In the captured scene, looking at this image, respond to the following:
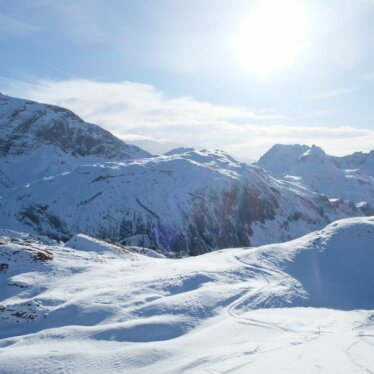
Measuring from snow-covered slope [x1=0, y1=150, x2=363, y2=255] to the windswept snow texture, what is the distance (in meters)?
78.3

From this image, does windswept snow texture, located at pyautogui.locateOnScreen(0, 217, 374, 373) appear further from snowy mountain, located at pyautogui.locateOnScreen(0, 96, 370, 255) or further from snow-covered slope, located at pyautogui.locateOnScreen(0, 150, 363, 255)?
snow-covered slope, located at pyautogui.locateOnScreen(0, 150, 363, 255)

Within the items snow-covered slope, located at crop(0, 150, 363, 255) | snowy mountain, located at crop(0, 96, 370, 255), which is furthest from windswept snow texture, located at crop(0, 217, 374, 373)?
snow-covered slope, located at crop(0, 150, 363, 255)

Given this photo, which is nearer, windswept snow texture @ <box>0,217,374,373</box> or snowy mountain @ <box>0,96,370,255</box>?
windswept snow texture @ <box>0,217,374,373</box>

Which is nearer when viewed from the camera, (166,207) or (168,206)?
(166,207)

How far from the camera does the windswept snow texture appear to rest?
18.0 m

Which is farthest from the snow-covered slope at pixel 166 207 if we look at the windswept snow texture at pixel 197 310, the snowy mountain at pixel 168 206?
the windswept snow texture at pixel 197 310

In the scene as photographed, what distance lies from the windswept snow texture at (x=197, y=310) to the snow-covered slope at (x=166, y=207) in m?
78.3

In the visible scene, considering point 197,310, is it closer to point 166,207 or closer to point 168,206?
point 166,207

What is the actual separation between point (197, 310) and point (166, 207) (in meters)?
105

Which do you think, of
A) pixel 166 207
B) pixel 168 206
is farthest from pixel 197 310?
pixel 168 206

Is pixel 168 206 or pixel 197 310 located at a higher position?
pixel 168 206

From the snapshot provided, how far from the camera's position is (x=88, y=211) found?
127812 millimetres

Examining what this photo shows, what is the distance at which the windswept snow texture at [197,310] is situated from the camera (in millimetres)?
18031

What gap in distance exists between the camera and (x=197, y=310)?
25156 mm
